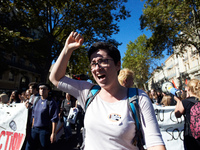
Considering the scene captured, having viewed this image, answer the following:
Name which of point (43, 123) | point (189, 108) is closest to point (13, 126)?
point (43, 123)

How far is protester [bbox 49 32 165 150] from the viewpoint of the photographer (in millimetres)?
1057

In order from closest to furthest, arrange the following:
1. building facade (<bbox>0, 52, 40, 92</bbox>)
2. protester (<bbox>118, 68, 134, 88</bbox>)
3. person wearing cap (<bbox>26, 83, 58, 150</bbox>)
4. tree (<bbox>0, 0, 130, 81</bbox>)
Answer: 1. protester (<bbox>118, 68, 134, 88</bbox>)
2. person wearing cap (<bbox>26, 83, 58, 150</bbox>)
3. tree (<bbox>0, 0, 130, 81</bbox>)
4. building facade (<bbox>0, 52, 40, 92</bbox>)

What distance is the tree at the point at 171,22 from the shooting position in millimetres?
11469

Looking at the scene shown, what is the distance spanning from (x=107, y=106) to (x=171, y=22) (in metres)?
13.6

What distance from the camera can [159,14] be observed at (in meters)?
12.6

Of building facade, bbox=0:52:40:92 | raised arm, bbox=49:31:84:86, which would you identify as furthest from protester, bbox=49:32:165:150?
building facade, bbox=0:52:40:92

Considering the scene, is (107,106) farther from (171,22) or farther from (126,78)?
(171,22)

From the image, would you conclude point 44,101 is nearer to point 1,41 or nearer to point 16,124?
point 16,124

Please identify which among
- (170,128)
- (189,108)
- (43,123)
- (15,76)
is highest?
(15,76)

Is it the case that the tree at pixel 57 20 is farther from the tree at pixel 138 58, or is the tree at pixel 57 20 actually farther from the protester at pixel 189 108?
the tree at pixel 138 58

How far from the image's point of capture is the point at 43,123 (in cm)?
335

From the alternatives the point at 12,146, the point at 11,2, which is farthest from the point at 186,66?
the point at 12,146

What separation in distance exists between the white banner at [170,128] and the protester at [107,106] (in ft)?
11.0

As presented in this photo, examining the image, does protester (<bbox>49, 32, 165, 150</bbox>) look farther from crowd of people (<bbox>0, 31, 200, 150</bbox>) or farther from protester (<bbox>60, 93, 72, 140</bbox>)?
protester (<bbox>60, 93, 72, 140</bbox>)
